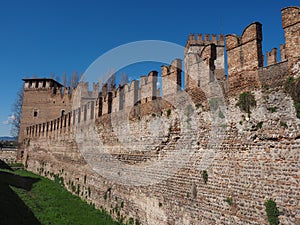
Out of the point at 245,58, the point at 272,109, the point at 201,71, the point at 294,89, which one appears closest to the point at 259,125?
the point at 272,109

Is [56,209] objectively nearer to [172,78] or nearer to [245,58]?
[172,78]

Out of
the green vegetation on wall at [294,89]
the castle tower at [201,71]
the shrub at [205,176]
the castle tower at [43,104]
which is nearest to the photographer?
the green vegetation on wall at [294,89]

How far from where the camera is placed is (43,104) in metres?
33.2

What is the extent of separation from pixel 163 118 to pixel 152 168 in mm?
1639

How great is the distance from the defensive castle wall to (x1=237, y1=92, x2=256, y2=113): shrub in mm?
30

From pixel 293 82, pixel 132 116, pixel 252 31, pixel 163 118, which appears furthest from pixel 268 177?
pixel 132 116

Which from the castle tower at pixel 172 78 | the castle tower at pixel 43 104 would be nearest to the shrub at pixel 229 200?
the castle tower at pixel 172 78

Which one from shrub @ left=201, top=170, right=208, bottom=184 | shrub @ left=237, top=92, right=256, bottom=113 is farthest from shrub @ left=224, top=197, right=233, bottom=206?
shrub @ left=237, top=92, right=256, bottom=113

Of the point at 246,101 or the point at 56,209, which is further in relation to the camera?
the point at 56,209

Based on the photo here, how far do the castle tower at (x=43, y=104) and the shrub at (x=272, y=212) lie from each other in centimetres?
2994

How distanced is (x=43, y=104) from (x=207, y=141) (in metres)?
30.8

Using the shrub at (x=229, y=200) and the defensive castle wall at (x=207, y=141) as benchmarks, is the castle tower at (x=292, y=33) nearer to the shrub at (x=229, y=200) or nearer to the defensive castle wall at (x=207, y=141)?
the defensive castle wall at (x=207, y=141)

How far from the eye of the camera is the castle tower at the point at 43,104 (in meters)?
32.7

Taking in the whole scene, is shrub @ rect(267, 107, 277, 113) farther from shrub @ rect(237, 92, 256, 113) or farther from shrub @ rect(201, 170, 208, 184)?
shrub @ rect(201, 170, 208, 184)
